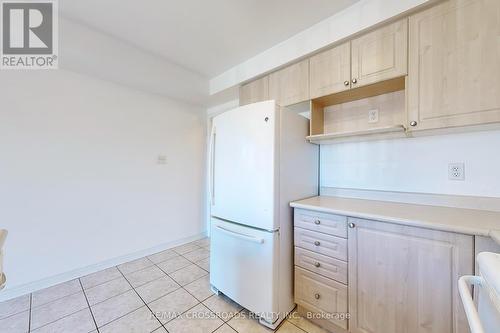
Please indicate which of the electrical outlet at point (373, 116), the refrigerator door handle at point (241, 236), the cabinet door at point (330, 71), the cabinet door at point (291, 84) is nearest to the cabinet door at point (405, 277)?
the refrigerator door handle at point (241, 236)

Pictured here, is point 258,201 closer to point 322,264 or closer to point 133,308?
point 322,264

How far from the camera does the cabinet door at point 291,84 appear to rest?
178cm

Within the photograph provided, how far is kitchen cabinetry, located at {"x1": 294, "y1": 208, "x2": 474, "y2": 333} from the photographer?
3.19ft

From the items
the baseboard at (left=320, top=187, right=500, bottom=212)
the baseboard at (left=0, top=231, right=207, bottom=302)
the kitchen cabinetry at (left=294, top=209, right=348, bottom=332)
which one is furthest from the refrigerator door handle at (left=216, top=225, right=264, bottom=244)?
the baseboard at (left=0, top=231, right=207, bottom=302)

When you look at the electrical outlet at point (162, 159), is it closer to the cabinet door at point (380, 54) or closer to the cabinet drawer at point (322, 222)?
the cabinet drawer at point (322, 222)

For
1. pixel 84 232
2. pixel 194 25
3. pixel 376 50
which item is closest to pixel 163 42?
pixel 194 25

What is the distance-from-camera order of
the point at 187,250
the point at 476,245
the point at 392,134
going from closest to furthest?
the point at 476,245
the point at 392,134
the point at 187,250

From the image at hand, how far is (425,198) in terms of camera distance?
1.46m

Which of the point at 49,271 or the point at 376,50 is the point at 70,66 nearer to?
the point at 49,271

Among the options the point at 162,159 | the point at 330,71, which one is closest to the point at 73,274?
the point at 162,159

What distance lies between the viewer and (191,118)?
3.13 meters

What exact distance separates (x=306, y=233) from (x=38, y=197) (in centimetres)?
241

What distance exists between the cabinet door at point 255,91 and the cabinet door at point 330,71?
507mm

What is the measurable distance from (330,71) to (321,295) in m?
1.66
